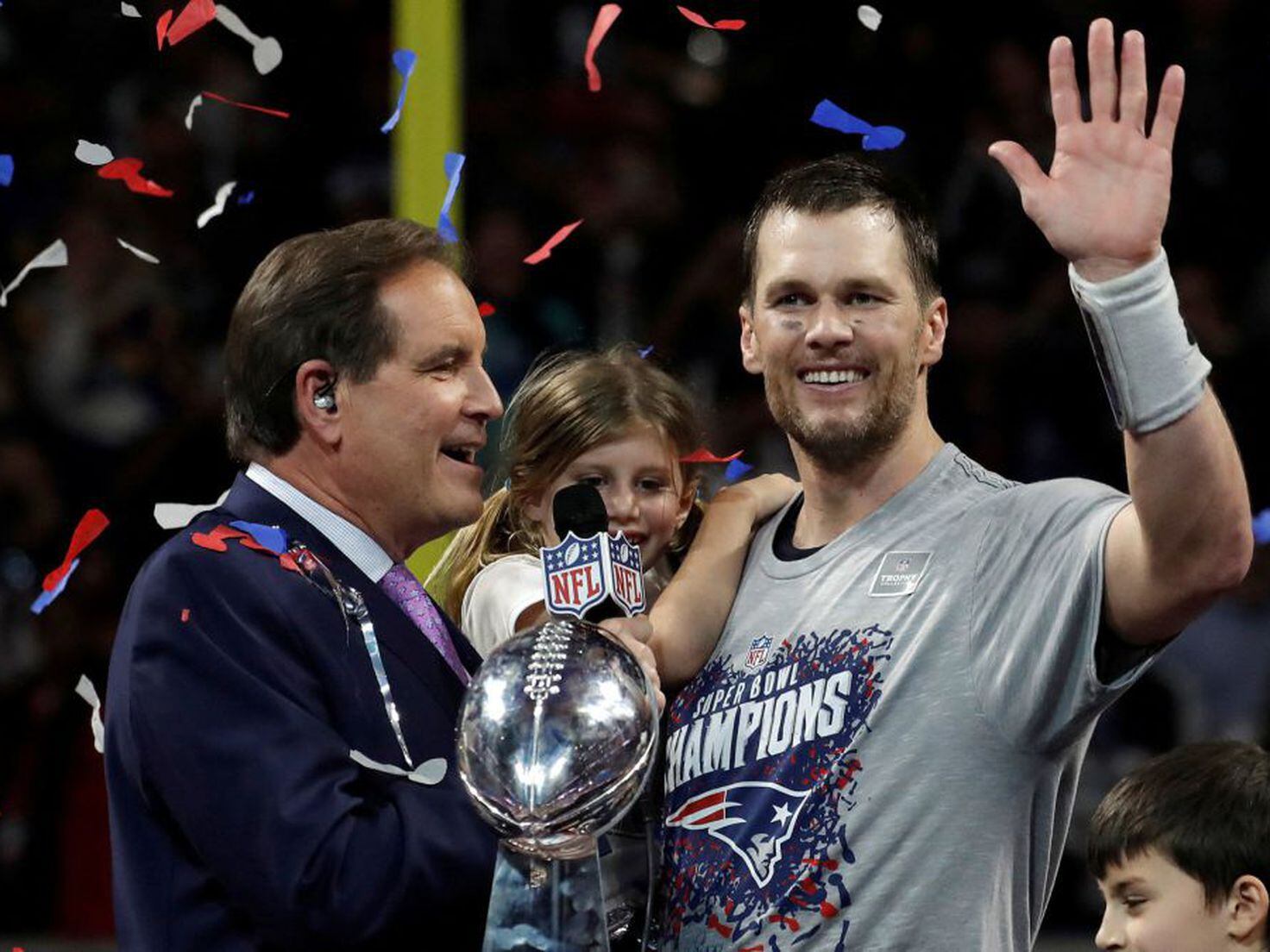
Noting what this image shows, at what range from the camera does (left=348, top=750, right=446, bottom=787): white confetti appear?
258cm

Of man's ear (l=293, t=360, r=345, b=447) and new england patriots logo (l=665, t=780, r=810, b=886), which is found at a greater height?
man's ear (l=293, t=360, r=345, b=447)

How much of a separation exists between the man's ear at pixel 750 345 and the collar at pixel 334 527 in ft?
1.93

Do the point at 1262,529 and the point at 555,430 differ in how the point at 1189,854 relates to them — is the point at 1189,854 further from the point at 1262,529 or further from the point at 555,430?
the point at 1262,529

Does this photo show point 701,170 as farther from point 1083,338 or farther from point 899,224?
point 899,224

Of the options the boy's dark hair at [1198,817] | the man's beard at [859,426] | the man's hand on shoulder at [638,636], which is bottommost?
the boy's dark hair at [1198,817]

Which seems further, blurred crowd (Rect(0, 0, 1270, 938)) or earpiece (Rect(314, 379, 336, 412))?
blurred crowd (Rect(0, 0, 1270, 938))

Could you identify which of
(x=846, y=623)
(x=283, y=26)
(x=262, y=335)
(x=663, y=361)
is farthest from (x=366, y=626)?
(x=283, y=26)

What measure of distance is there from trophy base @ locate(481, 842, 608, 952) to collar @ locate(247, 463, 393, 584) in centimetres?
64

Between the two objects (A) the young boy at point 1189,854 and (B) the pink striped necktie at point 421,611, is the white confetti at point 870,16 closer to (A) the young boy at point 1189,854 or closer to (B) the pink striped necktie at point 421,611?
(B) the pink striped necktie at point 421,611

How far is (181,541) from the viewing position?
8.82 ft

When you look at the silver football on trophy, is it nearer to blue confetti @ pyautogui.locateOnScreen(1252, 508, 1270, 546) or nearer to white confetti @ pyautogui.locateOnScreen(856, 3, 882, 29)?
white confetti @ pyautogui.locateOnScreen(856, 3, 882, 29)

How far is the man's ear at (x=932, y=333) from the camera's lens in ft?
9.46

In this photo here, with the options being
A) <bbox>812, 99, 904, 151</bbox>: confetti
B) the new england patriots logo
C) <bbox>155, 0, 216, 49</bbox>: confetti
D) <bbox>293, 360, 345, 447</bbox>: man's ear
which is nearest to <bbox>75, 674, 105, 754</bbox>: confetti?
<bbox>293, 360, 345, 447</bbox>: man's ear

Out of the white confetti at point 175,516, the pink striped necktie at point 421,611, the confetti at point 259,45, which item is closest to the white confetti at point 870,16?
the confetti at point 259,45
